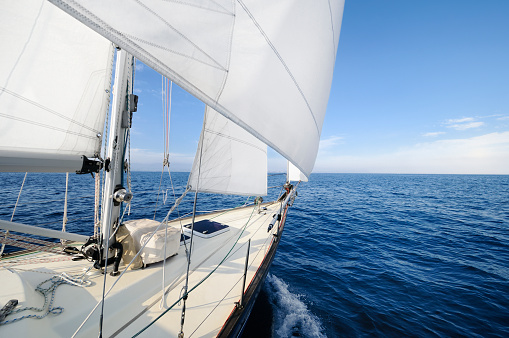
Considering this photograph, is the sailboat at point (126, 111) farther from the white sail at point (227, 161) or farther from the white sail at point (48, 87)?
the white sail at point (227, 161)

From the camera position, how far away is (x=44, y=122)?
7.79 ft

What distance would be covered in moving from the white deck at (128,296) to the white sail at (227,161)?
1.48 meters

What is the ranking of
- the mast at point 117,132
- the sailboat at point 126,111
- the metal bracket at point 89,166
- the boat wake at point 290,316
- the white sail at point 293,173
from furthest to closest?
the white sail at point 293,173
the boat wake at point 290,316
the mast at point 117,132
the metal bracket at point 89,166
the sailboat at point 126,111

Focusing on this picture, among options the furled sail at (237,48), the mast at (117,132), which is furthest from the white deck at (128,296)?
the furled sail at (237,48)

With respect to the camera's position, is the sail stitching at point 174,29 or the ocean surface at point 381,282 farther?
the ocean surface at point 381,282

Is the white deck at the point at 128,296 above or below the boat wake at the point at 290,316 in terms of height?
above

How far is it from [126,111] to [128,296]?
2.42 meters

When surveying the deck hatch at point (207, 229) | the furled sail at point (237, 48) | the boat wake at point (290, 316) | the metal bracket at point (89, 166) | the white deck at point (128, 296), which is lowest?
the boat wake at point (290, 316)

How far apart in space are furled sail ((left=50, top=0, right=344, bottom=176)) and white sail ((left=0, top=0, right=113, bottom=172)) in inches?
73.3

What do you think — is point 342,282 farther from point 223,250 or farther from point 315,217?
point 315,217

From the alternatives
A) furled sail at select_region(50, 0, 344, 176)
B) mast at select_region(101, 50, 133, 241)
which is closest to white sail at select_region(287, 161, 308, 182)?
furled sail at select_region(50, 0, 344, 176)

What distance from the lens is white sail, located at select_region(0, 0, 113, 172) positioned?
2.05 m

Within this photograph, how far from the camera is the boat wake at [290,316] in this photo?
4043 millimetres

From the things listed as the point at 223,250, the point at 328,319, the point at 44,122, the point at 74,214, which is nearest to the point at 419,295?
the point at 328,319
